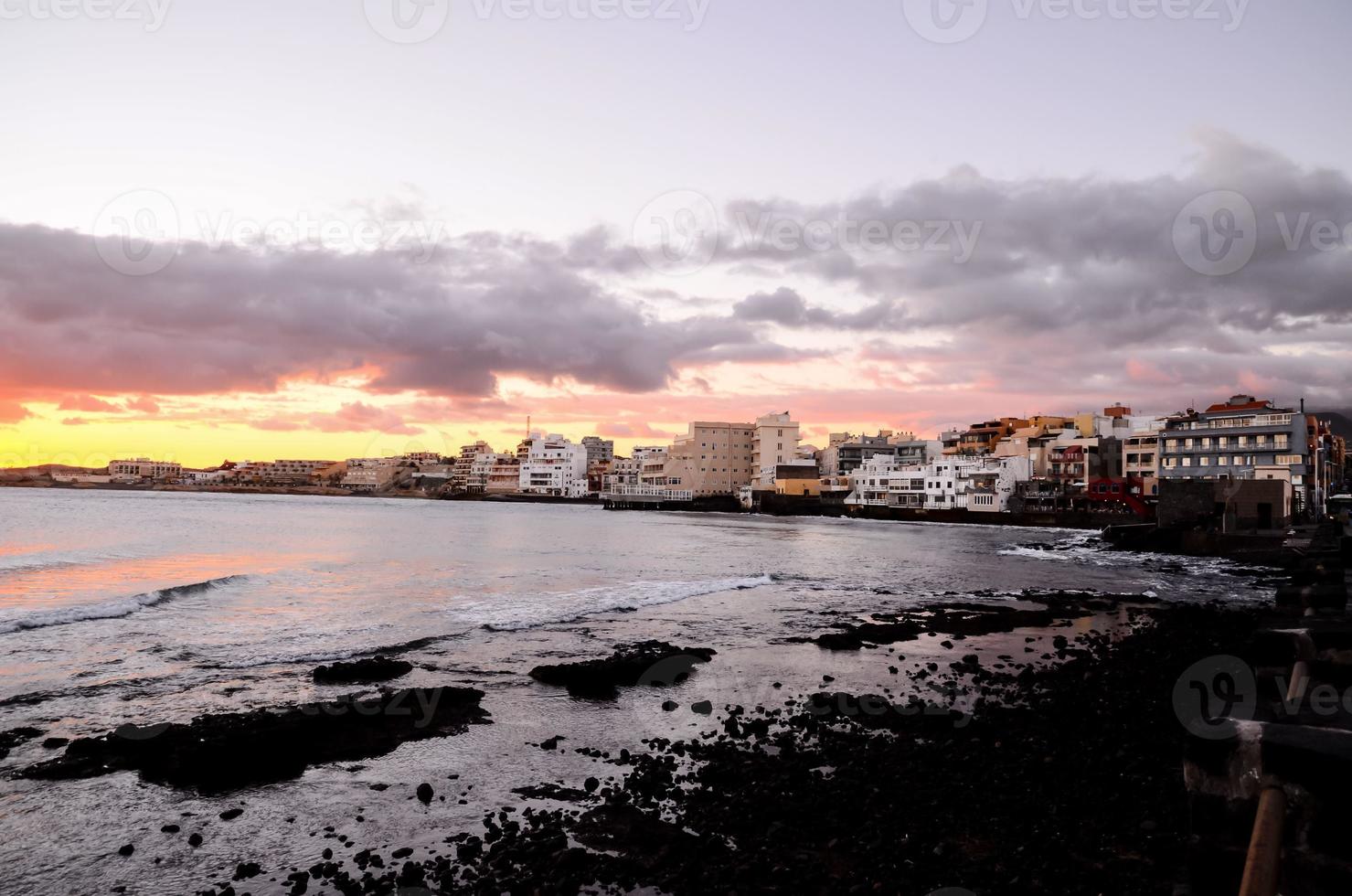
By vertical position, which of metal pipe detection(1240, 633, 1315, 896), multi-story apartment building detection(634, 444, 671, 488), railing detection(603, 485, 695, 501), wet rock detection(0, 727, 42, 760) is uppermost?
multi-story apartment building detection(634, 444, 671, 488)

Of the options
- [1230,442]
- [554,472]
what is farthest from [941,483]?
[554,472]

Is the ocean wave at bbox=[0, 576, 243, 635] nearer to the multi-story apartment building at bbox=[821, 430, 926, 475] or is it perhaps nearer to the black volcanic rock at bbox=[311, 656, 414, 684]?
the black volcanic rock at bbox=[311, 656, 414, 684]

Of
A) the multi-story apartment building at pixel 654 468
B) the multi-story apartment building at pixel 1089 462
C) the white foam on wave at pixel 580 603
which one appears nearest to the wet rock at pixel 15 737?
the white foam on wave at pixel 580 603

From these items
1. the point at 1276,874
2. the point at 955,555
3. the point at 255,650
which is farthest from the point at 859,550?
the point at 1276,874

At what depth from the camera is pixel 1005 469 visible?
109m

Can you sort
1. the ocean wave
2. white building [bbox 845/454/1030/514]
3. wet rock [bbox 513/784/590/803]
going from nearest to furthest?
wet rock [bbox 513/784/590/803]
the ocean wave
white building [bbox 845/454/1030/514]

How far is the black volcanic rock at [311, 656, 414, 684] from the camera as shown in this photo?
16.9 m

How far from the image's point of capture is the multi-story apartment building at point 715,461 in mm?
165500

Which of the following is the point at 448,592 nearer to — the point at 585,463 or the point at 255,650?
the point at 255,650

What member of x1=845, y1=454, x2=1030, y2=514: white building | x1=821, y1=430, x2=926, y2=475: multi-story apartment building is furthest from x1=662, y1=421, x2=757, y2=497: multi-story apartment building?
x1=845, y1=454, x2=1030, y2=514: white building

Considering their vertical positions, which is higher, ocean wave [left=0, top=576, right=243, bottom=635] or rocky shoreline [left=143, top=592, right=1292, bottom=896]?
rocky shoreline [left=143, top=592, right=1292, bottom=896]

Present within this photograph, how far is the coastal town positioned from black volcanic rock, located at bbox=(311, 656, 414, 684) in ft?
137

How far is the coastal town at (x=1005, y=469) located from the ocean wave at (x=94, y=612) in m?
50.0

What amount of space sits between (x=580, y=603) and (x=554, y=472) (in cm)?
15827
